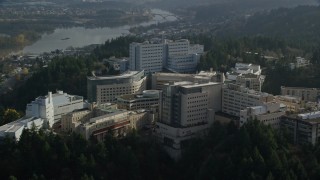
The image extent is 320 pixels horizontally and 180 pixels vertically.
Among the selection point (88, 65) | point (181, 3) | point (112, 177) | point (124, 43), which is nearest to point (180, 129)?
point (112, 177)

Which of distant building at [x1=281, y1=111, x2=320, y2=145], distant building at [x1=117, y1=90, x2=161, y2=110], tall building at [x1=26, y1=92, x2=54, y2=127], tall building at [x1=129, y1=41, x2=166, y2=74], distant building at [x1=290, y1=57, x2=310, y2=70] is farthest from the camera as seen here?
tall building at [x1=129, y1=41, x2=166, y2=74]

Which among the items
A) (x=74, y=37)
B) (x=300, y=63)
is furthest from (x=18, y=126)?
(x=74, y=37)

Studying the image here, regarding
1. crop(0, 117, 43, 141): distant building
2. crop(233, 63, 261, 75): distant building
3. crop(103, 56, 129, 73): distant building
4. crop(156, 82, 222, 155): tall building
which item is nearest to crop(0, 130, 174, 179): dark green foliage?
crop(0, 117, 43, 141): distant building

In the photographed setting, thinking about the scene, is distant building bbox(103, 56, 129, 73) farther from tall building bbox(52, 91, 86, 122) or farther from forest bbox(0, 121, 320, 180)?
forest bbox(0, 121, 320, 180)

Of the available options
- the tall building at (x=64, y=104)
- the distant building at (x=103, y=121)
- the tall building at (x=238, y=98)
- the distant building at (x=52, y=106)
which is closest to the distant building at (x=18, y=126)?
the distant building at (x=52, y=106)

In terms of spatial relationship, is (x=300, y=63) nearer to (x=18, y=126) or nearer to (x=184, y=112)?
(x=184, y=112)

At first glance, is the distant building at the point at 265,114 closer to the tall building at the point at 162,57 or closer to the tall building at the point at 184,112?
the tall building at the point at 184,112

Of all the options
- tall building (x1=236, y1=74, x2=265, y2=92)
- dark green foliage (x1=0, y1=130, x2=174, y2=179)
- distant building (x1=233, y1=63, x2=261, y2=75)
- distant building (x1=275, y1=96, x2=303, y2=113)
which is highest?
distant building (x1=233, y1=63, x2=261, y2=75)
